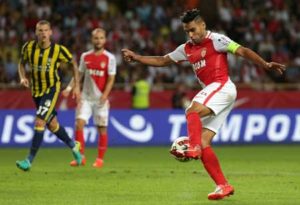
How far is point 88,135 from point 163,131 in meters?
1.79

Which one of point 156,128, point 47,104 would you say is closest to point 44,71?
point 47,104

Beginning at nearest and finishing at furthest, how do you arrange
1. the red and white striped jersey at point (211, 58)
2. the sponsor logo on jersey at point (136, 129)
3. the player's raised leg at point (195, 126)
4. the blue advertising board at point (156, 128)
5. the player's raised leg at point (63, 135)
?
the player's raised leg at point (195, 126)
the red and white striped jersey at point (211, 58)
the player's raised leg at point (63, 135)
the blue advertising board at point (156, 128)
the sponsor logo on jersey at point (136, 129)

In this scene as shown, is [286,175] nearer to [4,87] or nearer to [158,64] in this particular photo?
[158,64]

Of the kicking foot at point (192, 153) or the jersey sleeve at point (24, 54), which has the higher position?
the jersey sleeve at point (24, 54)

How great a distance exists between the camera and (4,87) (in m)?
22.4

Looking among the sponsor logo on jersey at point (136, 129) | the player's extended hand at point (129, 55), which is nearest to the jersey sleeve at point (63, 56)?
the player's extended hand at point (129, 55)

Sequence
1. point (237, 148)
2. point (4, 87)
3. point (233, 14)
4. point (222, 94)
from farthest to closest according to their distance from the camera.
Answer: point (233, 14)
point (4, 87)
point (237, 148)
point (222, 94)

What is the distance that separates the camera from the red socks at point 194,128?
9344 mm

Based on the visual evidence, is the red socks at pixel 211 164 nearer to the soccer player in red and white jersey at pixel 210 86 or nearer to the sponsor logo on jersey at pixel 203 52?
the soccer player in red and white jersey at pixel 210 86

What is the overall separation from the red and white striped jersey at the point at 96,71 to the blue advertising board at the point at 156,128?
4870 mm

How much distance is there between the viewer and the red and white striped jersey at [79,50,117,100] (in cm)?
1476

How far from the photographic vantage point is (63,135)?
13984mm

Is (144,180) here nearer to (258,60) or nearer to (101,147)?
(101,147)

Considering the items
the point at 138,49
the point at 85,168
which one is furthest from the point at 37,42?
the point at 138,49
